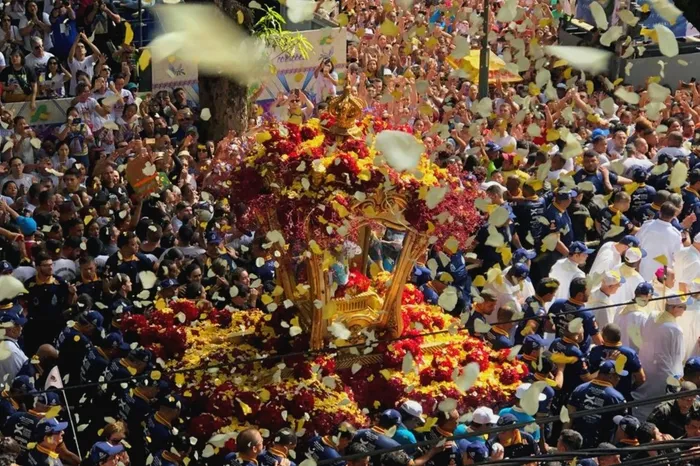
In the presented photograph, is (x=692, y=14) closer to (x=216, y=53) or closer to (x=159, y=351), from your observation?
(x=159, y=351)

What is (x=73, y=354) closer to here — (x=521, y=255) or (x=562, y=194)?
(x=521, y=255)

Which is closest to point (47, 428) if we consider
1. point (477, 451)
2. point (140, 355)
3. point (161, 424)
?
point (161, 424)

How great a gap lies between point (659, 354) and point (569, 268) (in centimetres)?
136

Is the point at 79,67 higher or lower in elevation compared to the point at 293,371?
lower

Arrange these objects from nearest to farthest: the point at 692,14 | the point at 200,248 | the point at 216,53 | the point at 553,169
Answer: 1. the point at 692,14
2. the point at 200,248
3. the point at 553,169
4. the point at 216,53

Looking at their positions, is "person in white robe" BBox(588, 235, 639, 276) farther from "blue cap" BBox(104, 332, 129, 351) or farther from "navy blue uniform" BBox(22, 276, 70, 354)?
"navy blue uniform" BBox(22, 276, 70, 354)

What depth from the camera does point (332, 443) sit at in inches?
344

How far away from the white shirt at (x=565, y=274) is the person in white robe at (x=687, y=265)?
914 millimetres

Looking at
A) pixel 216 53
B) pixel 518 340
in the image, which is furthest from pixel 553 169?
pixel 216 53

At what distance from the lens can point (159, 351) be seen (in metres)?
10.1

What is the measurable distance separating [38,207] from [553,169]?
16.3 ft

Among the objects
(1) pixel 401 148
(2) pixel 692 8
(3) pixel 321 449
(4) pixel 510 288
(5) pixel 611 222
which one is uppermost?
(2) pixel 692 8

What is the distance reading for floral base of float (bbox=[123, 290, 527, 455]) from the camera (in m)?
9.29

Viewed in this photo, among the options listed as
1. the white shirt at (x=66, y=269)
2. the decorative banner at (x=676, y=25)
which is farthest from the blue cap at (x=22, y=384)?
the decorative banner at (x=676, y=25)
